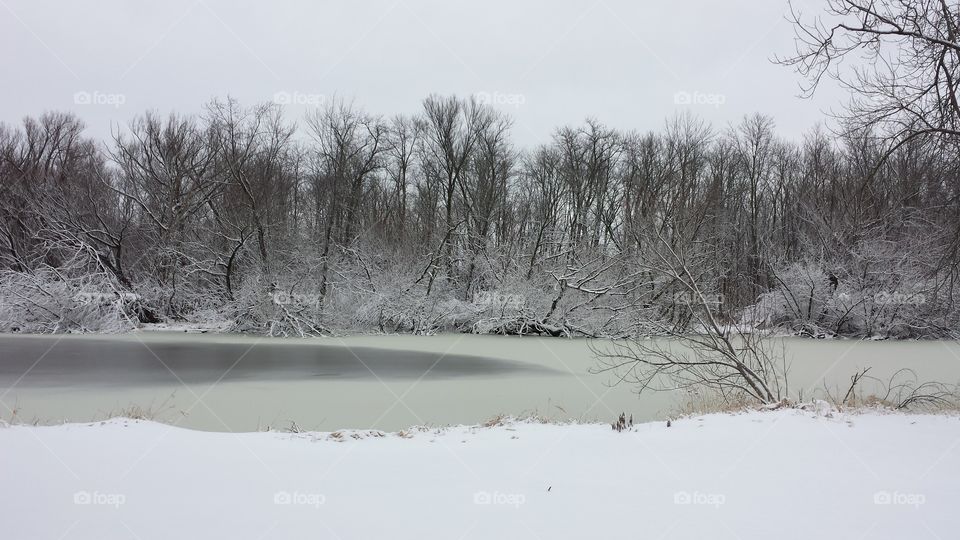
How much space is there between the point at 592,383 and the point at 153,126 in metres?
27.9

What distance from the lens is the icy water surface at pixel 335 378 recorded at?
335 inches

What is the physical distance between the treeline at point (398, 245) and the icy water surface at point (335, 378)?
2.47m

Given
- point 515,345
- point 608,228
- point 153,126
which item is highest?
point 153,126

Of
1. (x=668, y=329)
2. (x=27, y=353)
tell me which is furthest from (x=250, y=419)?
(x=27, y=353)

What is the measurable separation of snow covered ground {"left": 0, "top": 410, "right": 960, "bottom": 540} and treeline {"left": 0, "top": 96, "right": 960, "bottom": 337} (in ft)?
31.6

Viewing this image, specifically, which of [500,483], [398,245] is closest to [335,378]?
[500,483]

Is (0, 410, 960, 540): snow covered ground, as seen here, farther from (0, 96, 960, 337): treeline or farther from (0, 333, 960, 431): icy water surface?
(0, 96, 960, 337): treeline

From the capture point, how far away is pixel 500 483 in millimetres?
4523

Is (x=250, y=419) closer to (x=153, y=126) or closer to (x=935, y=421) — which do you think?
(x=935, y=421)

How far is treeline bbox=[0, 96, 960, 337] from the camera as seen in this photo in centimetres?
2109

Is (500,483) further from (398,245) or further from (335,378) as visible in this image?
(398,245)

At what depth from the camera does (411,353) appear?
1658cm

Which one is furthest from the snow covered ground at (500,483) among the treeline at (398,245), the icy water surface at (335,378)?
the treeline at (398,245)

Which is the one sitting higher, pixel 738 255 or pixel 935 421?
pixel 738 255
